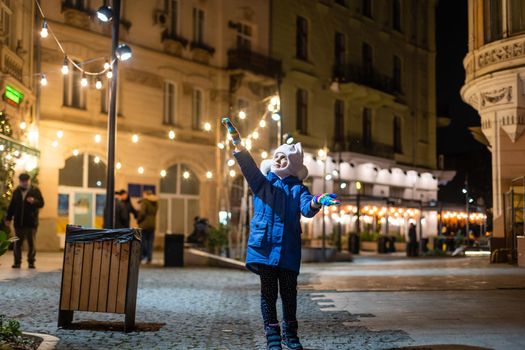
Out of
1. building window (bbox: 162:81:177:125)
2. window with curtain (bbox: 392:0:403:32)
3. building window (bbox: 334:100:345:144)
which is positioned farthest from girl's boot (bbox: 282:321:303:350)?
window with curtain (bbox: 392:0:403:32)

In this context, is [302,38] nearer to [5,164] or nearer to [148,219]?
[148,219]

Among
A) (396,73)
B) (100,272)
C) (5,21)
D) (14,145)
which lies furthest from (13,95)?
(396,73)

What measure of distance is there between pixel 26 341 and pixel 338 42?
36.2 meters

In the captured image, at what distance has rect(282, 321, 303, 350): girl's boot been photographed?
659 centimetres

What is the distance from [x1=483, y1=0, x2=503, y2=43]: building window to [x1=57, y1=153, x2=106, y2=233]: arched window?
1547cm

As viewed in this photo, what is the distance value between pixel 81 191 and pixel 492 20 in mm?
16193

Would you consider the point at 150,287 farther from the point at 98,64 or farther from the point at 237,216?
the point at 237,216

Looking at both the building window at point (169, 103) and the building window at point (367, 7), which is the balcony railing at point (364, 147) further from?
the building window at point (169, 103)

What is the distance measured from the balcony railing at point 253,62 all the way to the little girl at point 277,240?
2687 cm

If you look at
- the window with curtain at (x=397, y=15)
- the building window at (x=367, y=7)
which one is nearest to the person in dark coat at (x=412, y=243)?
the building window at (x=367, y=7)

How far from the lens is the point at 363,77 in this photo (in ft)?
137

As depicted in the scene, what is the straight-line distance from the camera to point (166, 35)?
30750 millimetres

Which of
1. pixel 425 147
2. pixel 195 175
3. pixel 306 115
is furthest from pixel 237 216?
pixel 425 147

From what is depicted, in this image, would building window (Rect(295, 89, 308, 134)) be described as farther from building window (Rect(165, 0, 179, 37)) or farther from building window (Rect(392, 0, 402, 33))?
building window (Rect(392, 0, 402, 33))
